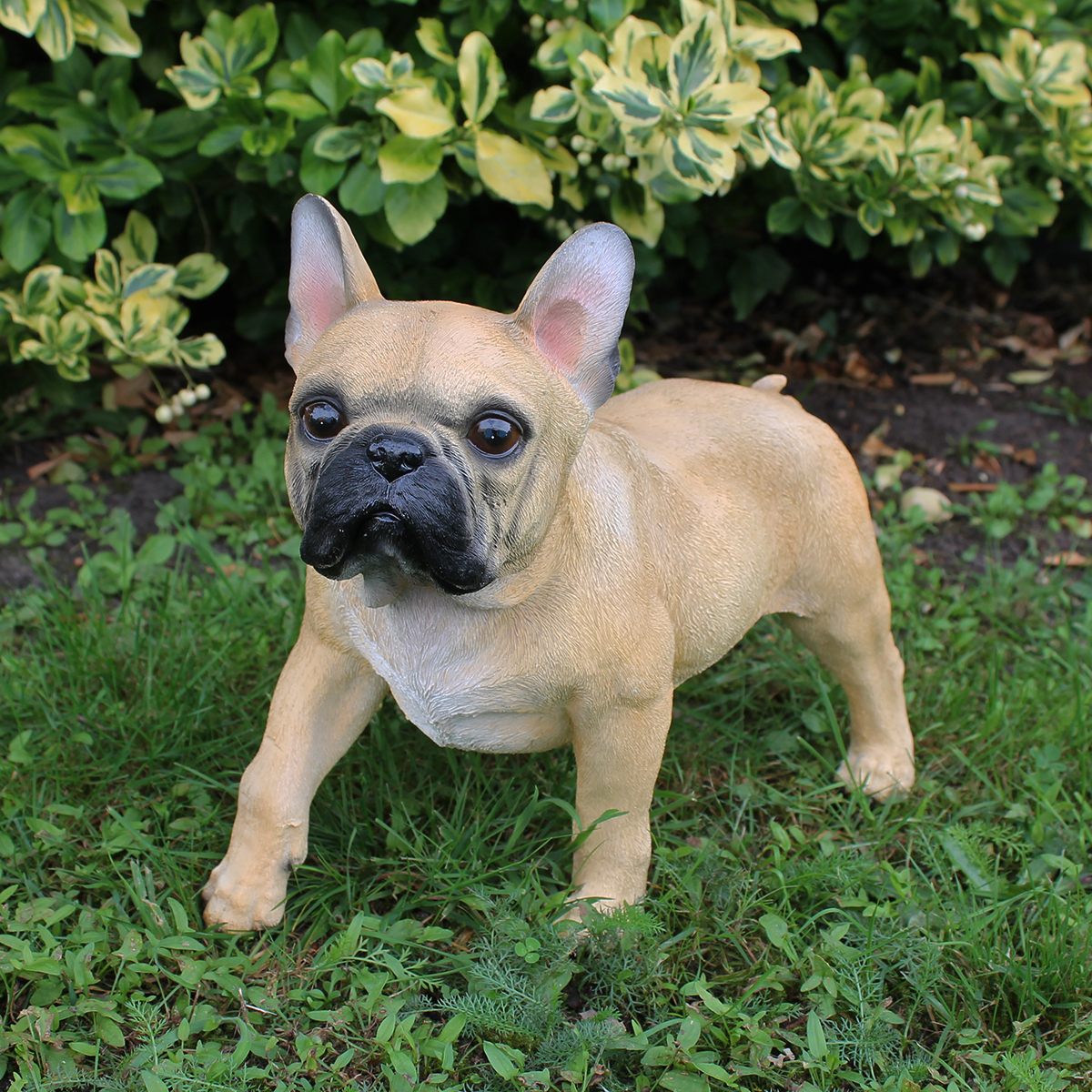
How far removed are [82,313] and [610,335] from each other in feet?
6.49

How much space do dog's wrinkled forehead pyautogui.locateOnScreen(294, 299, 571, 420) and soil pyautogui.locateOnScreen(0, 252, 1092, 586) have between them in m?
2.12

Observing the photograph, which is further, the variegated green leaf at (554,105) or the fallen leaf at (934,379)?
the fallen leaf at (934,379)

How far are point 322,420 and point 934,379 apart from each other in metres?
3.42

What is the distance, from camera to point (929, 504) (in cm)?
413

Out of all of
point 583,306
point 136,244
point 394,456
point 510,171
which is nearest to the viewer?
point 394,456

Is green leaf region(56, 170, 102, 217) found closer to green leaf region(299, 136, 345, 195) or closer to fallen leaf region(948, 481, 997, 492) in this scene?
green leaf region(299, 136, 345, 195)

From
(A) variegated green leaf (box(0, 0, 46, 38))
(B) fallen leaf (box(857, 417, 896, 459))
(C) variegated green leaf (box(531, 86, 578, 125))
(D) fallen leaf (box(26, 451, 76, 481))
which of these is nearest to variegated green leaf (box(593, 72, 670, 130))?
(C) variegated green leaf (box(531, 86, 578, 125))

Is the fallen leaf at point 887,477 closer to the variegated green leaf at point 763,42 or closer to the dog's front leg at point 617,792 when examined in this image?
the variegated green leaf at point 763,42

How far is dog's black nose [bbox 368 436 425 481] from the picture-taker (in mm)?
1845

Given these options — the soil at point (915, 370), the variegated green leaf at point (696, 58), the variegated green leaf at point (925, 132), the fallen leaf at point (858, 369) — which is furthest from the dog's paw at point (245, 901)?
the fallen leaf at point (858, 369)

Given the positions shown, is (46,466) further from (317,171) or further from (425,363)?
(425,363)

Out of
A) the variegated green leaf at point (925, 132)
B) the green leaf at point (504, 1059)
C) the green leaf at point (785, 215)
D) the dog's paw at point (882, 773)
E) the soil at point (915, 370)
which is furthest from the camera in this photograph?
the soil at point (915, 370)

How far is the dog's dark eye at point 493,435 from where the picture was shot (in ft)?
6.31

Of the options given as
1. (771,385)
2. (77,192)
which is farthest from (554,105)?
(77,192)
